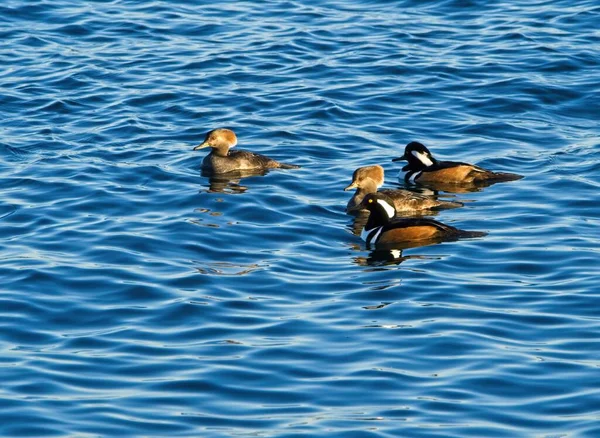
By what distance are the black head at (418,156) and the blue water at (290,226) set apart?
0.81 meters

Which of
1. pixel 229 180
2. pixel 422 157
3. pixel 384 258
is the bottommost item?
pixel 229 180

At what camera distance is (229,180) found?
62.3 feet

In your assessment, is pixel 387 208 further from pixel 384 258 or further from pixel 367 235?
pixel 384 258

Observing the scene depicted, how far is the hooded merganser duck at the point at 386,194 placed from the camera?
17.5 meters

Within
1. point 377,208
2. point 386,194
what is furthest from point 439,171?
point 377,208

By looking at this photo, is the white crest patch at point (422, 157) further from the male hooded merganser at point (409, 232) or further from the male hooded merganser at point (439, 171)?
the male hooded merganser at point (409, 232)

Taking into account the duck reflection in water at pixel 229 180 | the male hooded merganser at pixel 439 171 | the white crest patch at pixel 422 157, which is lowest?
the duck reflection in water at pixel 229 180

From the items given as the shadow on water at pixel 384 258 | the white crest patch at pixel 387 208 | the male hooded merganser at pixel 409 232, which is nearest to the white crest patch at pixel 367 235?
the male hooded merganser at pixel 409 232

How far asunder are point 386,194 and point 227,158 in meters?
2.83

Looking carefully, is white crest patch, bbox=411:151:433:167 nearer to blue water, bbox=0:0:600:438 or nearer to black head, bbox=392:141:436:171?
black head, bbox=392:141:436:171

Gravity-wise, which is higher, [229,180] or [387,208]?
[387,208]

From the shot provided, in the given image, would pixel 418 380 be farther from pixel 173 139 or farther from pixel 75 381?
pixel 173 139

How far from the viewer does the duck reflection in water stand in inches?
729

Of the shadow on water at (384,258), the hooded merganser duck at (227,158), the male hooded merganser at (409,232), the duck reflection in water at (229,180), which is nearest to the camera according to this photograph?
the shadow on water at (384,258)
